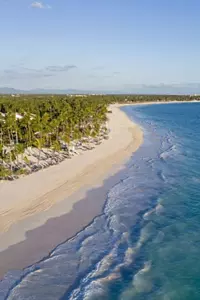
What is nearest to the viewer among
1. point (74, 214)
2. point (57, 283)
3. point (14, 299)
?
point (14, 299)

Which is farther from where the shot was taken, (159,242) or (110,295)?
(159,242)

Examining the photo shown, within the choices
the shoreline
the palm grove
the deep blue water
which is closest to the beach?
the shoreline

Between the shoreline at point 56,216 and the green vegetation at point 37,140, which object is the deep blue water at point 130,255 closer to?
the shoreline at point 56,216

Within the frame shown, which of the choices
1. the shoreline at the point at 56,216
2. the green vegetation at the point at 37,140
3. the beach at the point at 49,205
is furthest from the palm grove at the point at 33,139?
the shoreline at the point at 56,216

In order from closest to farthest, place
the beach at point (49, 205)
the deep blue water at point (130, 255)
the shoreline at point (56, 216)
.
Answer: the deep blue water at point (130, 255) < the shoreline at point (56, 216) < the beach at point (49, 205)

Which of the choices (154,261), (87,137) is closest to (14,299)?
(154,261)

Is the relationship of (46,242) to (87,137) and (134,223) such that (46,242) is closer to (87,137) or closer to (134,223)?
(134,223)
